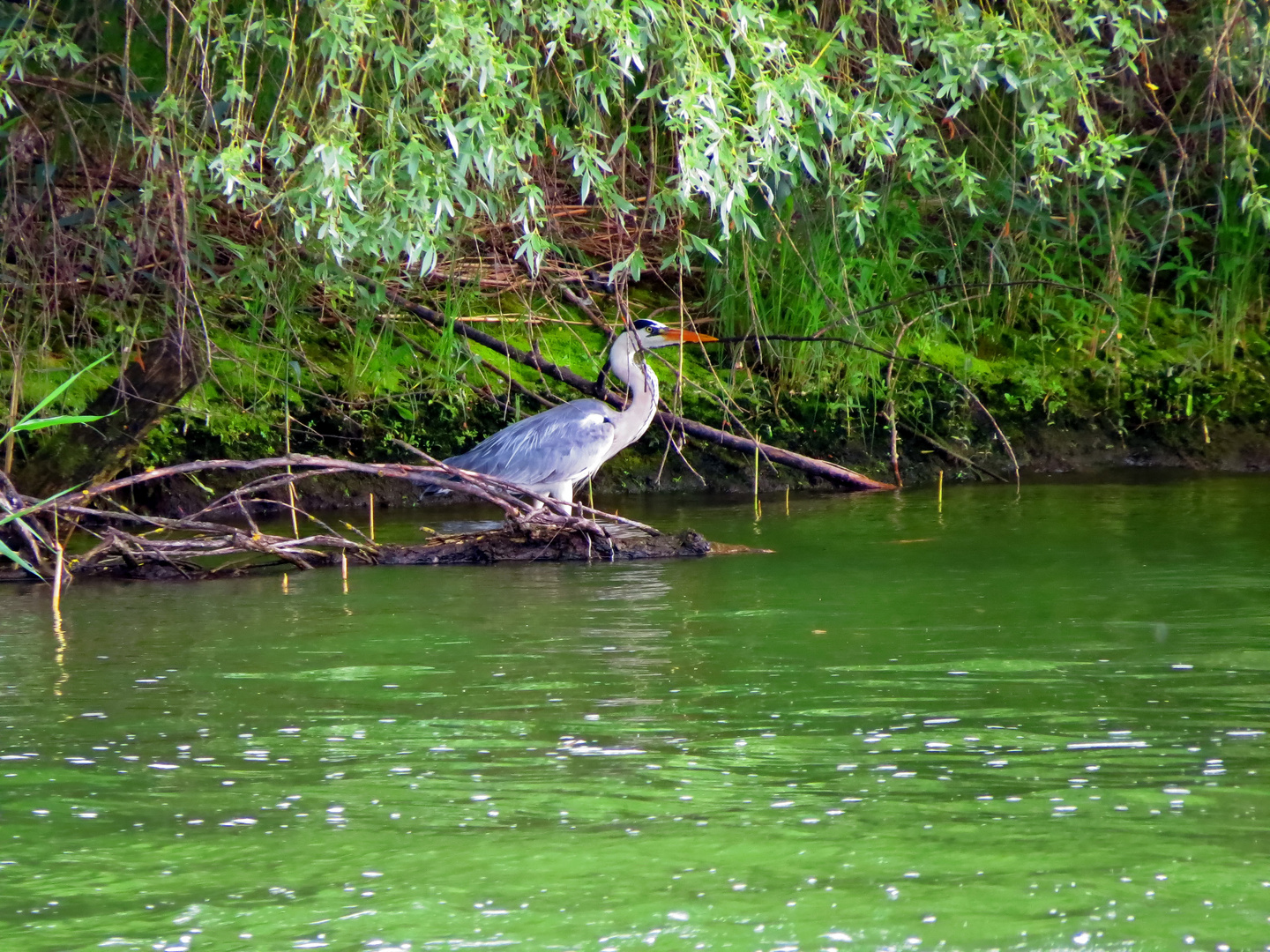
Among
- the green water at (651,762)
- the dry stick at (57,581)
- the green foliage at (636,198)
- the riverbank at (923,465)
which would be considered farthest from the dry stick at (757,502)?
the dry stick at (57,581)

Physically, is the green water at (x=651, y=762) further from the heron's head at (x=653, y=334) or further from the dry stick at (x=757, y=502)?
the heron's head at (x=653, y=334)

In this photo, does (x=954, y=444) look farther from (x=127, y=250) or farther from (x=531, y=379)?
(x=127, y=250)

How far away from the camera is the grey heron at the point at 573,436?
866 centimetres

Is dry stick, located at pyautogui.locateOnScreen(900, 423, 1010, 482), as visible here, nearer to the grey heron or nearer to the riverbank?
A: the riverbank

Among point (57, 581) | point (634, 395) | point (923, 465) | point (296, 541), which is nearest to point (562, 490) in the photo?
point (634, 395)

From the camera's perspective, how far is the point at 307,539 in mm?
6836

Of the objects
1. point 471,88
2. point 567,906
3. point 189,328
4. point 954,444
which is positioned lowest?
point 567,906

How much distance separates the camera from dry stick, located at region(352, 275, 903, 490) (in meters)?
8.59

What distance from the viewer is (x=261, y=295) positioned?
7.85 meters

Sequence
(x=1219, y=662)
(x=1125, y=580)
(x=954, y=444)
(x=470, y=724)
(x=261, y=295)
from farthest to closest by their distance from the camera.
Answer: (x=954, y=444)
(x=261, y=295)
(x=1125, y=580)
(x=1219, y=662)
(x=470, y=724)

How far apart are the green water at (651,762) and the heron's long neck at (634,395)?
2.19 meters

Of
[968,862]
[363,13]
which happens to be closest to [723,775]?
[968,862]

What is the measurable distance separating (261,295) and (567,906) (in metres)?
5.37

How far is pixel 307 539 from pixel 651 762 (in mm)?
3297
